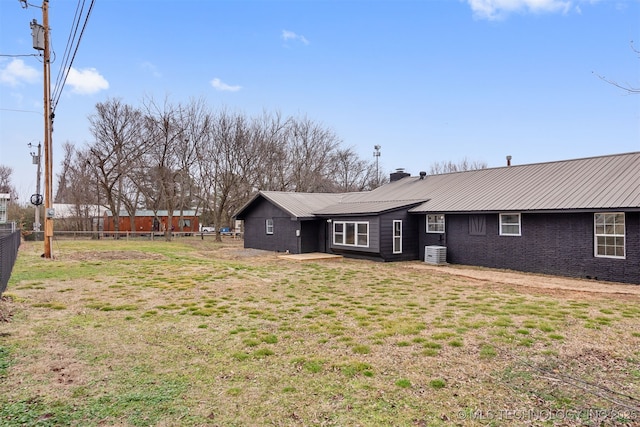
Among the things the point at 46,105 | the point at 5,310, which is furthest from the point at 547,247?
the point at 46,105

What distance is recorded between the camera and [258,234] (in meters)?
21.4

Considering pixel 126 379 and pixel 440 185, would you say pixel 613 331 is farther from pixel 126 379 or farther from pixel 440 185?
pixel 440 185

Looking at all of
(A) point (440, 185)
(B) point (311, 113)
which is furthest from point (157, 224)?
(A) point (440, 185)

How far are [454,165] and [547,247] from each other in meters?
40.5

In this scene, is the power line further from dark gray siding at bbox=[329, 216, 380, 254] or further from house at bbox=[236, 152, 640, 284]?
dark gray siding at bbox=[329, 216, 380, 254]

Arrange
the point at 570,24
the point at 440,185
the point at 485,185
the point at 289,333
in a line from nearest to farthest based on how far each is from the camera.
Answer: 1. the point at 289,333
2. the point at 570,24
3. the point at 485,185
4. the point at 440,185

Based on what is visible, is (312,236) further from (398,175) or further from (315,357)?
(315,357)

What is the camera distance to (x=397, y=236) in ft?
50.5

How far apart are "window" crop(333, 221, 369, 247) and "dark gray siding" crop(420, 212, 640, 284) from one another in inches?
131

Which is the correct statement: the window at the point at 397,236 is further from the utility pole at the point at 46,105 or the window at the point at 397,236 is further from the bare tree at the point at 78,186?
the bare tree at the point at 78,186

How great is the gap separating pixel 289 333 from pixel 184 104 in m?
28.7

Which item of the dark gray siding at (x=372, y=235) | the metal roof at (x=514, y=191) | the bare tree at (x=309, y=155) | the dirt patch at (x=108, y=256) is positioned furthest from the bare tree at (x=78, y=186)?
the dark gray siding at (x=372, y=235)

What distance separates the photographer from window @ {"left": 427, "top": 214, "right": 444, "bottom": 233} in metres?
15.1

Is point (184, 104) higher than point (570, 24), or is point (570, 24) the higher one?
point (184, 104)
